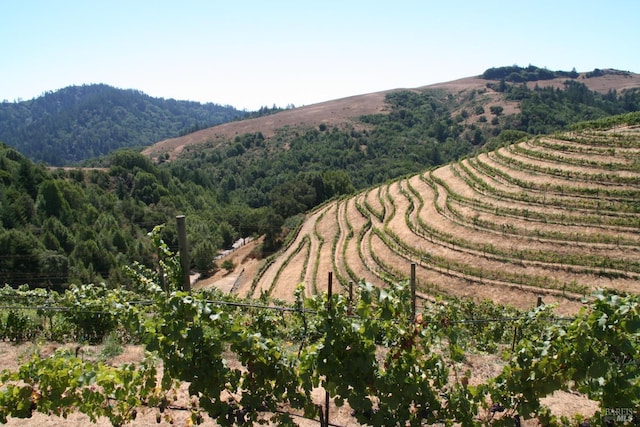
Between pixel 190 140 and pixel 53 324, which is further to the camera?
pixel 190 140

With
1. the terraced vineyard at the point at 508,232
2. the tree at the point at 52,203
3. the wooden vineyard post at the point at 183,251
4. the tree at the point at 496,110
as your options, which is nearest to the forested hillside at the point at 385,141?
the tree at the point at 496,110

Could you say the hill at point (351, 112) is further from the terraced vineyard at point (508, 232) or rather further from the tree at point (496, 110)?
the terraced vineyard at point (508, 232)

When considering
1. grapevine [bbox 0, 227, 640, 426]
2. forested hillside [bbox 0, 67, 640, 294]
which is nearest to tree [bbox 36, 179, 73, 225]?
forested hillside [bbox 0, 67, 640, 294]

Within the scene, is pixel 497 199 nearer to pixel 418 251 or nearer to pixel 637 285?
pixel 418 251

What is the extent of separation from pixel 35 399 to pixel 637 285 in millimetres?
29190

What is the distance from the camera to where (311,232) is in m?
50.1

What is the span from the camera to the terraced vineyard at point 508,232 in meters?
27.3

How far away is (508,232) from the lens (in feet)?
104

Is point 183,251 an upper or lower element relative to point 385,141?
lower

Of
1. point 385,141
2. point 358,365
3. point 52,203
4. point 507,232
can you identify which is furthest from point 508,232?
point 385,141

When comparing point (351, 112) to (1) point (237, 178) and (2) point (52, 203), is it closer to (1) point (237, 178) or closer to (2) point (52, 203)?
(1) point (237, 178)

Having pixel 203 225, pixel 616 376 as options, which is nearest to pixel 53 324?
pixel 616 376

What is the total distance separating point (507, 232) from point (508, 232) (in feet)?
0.22

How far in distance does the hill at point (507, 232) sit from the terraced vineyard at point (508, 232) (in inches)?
3.3
